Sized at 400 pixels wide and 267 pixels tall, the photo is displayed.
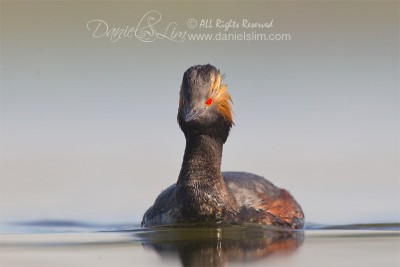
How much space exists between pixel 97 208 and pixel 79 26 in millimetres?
6347

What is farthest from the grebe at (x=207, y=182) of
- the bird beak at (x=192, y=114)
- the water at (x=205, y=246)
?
the water at (x=205, y=246)

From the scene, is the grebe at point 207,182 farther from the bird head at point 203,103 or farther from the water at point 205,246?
the water at point 205,246

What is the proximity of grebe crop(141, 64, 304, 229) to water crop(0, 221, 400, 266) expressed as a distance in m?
0.43

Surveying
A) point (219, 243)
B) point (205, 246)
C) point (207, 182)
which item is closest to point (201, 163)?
point (207, 182)

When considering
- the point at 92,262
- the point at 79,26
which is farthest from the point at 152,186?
the point at 92,262

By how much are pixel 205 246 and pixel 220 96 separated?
314 centimetres

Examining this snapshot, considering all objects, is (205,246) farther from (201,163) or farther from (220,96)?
(220,96)

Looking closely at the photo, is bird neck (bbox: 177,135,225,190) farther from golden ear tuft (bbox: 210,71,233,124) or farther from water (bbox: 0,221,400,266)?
water (bbox: 0,221,400,266)

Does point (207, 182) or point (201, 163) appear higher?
point (201, 163)

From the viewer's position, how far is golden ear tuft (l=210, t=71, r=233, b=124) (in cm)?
1409

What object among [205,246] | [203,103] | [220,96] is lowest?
[205,246]

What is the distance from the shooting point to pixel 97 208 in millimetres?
16672

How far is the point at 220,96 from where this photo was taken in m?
14.3

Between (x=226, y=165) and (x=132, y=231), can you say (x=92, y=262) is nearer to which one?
(x=132, y=231)
